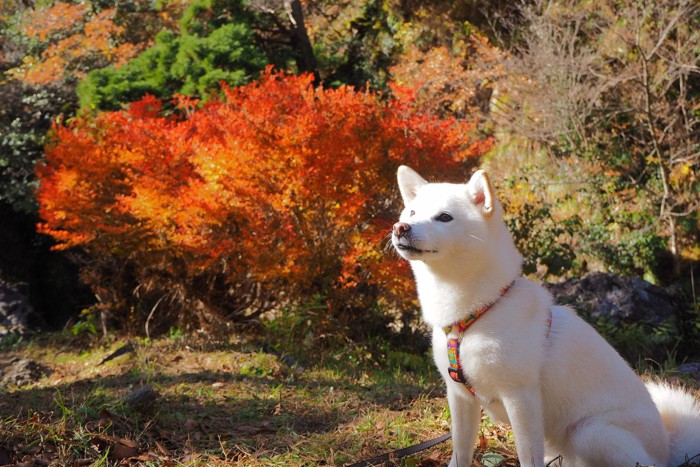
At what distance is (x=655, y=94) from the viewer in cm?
983

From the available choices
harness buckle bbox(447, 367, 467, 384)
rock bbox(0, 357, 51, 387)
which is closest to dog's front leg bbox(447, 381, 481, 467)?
harness buckle bbox(447, 367, 467, 384)

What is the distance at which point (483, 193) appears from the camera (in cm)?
247

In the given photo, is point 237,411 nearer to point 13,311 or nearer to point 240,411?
point 240,411

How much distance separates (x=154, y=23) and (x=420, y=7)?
6357 mm

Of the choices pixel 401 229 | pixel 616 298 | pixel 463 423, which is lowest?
pixel 616 298

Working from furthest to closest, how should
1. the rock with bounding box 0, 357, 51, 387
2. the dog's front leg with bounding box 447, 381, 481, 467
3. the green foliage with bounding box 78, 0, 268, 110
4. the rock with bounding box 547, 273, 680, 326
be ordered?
the green foliage with bounding box 78, 0, 268, 110, the rock with bounding box 547, 273, 680, 326, the rock with bounding box 0, 357, 51, 387, the dog's front leg with bounding box 447, 381, 481, 467

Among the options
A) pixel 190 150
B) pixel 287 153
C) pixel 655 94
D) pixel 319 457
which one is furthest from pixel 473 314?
pixel 655 94

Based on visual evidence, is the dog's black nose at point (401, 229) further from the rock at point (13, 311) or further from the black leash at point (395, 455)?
the rock at point (13, 311)

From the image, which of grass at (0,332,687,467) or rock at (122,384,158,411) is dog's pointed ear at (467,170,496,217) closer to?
grass at (0,332,687,467)

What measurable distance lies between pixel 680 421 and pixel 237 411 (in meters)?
→ 2.80

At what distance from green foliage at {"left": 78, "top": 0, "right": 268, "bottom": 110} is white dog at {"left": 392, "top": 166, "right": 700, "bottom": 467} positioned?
8925mm

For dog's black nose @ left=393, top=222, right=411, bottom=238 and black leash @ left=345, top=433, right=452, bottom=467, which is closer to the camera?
dog's black nose @ left=393, top=222, right=411, bottom=238

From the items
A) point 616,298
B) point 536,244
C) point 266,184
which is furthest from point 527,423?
point 536,244

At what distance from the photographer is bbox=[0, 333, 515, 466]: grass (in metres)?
3.13
